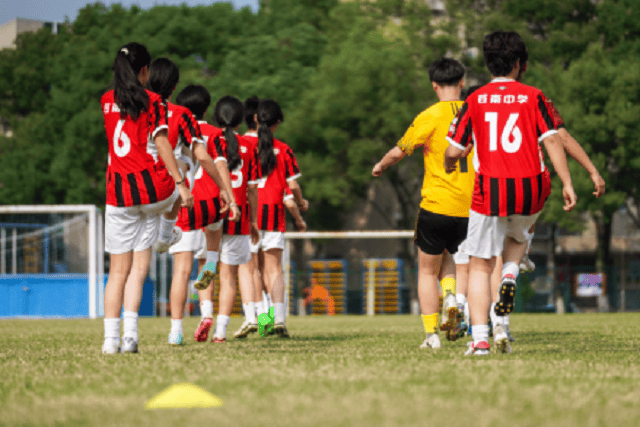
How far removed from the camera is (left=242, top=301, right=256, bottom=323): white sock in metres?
8.45

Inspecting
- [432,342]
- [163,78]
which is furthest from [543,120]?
[163,78]

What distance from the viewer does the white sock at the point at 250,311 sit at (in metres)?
8.45

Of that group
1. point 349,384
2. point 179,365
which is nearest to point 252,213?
point 179,365

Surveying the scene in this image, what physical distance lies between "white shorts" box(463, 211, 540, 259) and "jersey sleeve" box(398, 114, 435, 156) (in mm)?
1156

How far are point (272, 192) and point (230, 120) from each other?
3.14 ft

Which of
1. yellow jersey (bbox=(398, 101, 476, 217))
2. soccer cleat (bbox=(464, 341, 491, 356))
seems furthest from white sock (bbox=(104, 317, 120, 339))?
yellow jersey (bbox=(398, 101, 476, 217))

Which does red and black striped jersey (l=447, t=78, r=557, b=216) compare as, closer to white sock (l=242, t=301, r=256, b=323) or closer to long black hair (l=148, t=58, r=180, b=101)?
long black hair (l=148, t=58, r=180, b=101)

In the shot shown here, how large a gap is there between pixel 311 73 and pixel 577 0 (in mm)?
9865

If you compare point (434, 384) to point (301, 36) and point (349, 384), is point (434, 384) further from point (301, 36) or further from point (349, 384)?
point (301, 36)

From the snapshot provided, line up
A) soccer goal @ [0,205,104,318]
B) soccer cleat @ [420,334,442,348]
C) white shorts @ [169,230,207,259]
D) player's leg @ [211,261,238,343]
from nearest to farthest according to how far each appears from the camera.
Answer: soccer cleat @ [420,334,442,348]
white shorts @ [169,230,207,259]
player's leg @ [211,261,238,343]
soccer goal @ [0,205,104,318]

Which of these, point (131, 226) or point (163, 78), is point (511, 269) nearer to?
point (131, 226)

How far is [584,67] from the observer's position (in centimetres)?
2823

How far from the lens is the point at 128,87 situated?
5.80 m

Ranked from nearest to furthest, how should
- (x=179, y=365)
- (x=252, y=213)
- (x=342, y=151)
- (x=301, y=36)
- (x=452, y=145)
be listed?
1. (x=179, y=365)
2. (x=452, y=145)
3. (x=252, y=213)
4. (x=342, y=151)
5. (x=301, y=36)
